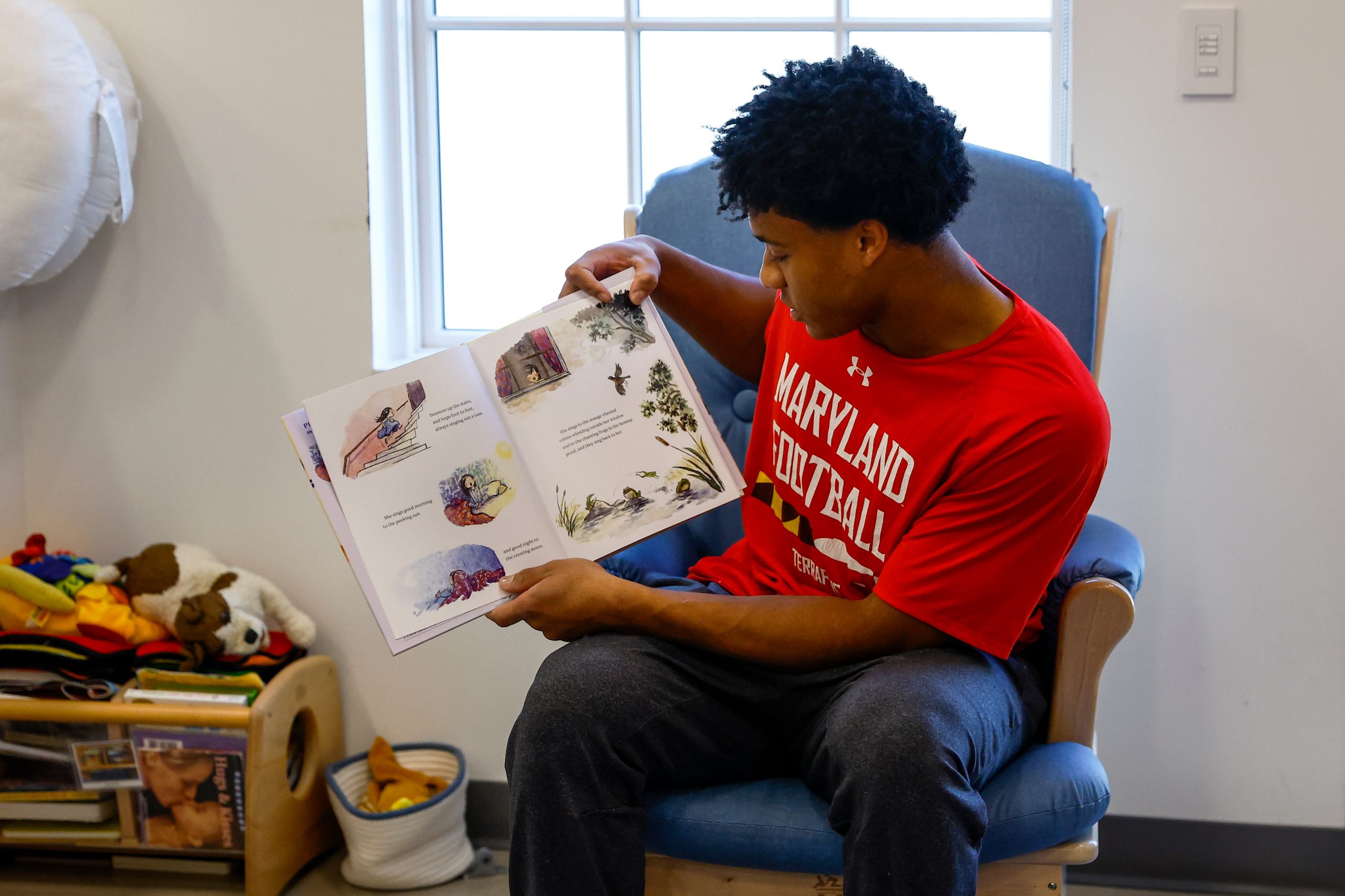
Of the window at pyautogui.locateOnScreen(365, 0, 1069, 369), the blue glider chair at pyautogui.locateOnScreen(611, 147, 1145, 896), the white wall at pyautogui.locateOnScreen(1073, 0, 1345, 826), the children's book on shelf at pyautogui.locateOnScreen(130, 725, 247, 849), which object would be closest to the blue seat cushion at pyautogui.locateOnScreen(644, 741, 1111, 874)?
the blue glider chair at pyautogui.locateOnScreen(611, 147, 1145, 896)

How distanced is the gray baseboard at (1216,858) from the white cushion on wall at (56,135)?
6.16ft

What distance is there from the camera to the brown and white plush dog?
1.64 metres

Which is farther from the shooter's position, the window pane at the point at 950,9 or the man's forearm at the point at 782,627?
the window pane at the point at 950,9

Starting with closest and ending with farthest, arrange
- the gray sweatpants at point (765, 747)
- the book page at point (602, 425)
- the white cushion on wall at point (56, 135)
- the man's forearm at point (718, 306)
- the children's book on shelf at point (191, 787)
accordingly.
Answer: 1. the gray sweatpants at point (765, 747)
2. the book page at point (602, 425)
3. the man's forearm at point (718, 306)
4. the white cushion on wall at point (56, 135)
5. the children's book on shelf at point (191, 787)

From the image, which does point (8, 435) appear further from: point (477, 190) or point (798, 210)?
point (798, 210)

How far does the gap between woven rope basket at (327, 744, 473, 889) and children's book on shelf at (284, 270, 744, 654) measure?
76 cm

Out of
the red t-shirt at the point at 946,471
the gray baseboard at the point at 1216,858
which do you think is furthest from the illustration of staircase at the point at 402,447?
the gray baseboard at the point at 1216,858

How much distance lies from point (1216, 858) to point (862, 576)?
42.1 inches

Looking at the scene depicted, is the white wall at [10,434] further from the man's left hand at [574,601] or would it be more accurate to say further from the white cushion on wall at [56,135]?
the man's left hand at [574,601]

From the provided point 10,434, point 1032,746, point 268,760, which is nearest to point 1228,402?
point 1032,746

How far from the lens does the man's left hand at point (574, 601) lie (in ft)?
3.45

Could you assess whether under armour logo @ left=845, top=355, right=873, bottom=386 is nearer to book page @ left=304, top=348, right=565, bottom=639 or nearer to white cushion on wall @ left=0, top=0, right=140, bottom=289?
book page @ left=304, top=348, right=565, bottom=639

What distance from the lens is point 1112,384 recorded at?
1647mm

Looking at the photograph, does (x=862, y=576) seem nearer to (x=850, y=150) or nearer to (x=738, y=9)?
(x=850, y=150)
